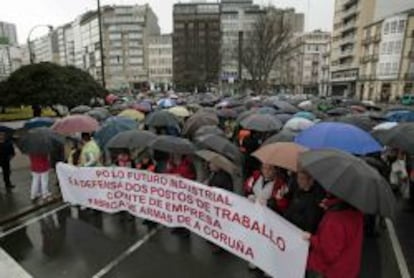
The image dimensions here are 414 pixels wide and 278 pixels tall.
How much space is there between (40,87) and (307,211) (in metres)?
16.2

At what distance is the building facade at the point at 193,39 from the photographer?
75.4 metres

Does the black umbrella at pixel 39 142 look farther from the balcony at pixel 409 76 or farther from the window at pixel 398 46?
the window at pixel 398 46

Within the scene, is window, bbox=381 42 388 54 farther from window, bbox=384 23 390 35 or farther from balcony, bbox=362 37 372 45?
balcony, bbox=362 37 372 45

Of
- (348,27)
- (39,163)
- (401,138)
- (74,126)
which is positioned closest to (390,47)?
(348,27)

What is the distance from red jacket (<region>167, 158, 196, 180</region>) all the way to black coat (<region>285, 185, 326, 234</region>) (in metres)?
2.39

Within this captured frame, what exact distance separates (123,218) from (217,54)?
199 feet

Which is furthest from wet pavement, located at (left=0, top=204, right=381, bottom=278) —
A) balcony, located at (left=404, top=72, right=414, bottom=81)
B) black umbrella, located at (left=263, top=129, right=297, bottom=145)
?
balcony, located at (left=404, top=72, right=414, bottom=81)

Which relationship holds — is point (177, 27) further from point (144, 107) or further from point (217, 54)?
point (144, 107)

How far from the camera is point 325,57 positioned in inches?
4178

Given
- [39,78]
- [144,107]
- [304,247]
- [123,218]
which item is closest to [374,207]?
[304,247]

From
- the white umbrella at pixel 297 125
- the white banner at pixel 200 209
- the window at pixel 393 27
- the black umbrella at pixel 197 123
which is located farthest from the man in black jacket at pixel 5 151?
the window at pixel 393 27

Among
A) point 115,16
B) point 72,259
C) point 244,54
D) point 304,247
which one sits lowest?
point 72,259

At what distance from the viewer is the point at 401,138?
6.70m

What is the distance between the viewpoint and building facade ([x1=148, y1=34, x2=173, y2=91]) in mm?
120562
